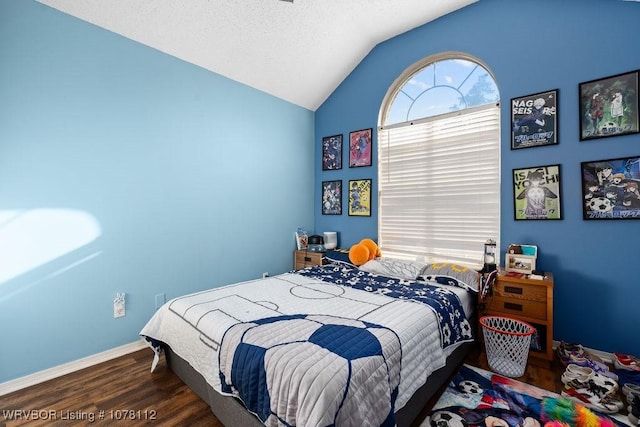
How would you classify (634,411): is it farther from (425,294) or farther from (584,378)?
(425,294)

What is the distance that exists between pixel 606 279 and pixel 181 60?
417cm

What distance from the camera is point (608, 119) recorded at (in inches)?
84.7

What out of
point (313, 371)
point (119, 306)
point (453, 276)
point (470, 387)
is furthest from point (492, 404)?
point (119, 306)

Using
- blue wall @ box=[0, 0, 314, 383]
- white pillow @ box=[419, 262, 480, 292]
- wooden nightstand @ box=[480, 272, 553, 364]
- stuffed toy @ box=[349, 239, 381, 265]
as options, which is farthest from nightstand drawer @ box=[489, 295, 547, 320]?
blue wall @ box=[0, 0, 314, 383]

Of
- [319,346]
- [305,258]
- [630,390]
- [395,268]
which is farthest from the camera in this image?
[305,258]

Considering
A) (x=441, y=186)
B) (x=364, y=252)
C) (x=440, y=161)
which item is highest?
(x=440, y=161)

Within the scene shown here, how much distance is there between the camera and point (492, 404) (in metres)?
1.69

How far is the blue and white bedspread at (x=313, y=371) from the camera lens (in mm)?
1062

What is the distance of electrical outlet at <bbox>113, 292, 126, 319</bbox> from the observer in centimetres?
240

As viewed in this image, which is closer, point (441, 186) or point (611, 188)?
point (611, 188)

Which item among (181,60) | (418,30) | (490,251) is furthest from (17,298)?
(418,30)

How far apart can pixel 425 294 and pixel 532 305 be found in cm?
Answer: 85

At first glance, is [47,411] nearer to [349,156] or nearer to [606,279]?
[349,156]

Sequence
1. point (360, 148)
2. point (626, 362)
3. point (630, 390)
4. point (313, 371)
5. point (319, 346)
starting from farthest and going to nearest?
point (360, 148) → point (626, 362) → point (630, 390) → point (319, 346) → point (313, 371)
